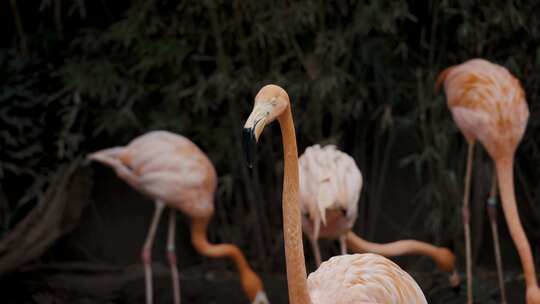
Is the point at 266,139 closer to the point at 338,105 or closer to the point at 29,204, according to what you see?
the point at 338,105

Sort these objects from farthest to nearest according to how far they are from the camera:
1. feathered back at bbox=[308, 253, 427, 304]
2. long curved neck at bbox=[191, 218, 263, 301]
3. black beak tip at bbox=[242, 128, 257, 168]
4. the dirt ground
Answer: the dirt ground, long curved neck at bbox=[191, 218, 263, 301], feathered back at bbox=[308, 253, 427, 304], black beak tip at bbox=[242, 128, 257, 168]

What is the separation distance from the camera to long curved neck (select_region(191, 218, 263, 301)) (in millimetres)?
4113

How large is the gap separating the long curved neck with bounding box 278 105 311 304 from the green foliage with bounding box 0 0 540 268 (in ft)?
7.25

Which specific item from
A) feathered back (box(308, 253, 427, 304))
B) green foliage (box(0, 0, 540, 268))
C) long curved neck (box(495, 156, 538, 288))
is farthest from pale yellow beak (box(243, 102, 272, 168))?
green foliage (box(0, 0, 540, 268))

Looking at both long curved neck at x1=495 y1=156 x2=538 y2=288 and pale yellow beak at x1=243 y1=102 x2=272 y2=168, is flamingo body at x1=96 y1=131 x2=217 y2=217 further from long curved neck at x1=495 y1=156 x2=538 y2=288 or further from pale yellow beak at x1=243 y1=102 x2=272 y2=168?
pale yellow beak at x1=243 y1=102 x2=272 y2=168

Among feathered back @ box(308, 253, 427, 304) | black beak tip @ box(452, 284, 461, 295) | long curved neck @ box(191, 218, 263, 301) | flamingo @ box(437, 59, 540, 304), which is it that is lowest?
black beak tip @ box(452, 284, 461, 295)

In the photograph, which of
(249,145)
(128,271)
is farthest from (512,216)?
(128,271)

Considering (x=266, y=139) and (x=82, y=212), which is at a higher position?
(x=266, y=139)

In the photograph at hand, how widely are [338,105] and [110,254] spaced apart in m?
→ 1.66

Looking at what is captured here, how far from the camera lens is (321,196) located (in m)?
3.40

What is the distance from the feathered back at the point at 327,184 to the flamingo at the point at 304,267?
2.76 feet

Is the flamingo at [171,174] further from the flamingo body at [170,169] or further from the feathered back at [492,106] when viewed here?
the feathered back at [492,106]

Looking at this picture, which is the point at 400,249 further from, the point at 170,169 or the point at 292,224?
the point at 292,224

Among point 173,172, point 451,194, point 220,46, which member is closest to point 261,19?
point 220,46
